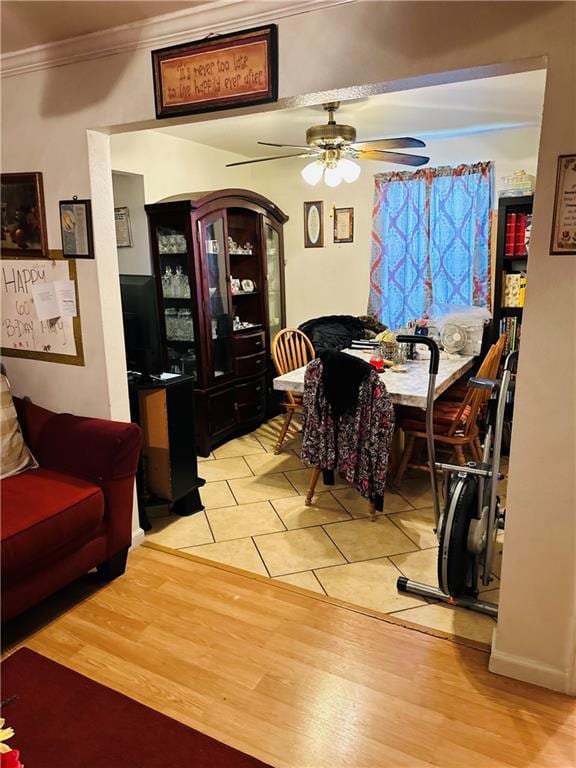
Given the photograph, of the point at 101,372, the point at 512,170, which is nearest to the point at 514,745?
the point at 101,372

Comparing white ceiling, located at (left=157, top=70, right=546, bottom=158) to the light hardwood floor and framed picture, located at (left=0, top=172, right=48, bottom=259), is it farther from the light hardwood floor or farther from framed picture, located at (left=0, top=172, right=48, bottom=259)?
the light hardwood floor

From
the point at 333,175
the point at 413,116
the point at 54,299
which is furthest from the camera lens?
the point at 413,116

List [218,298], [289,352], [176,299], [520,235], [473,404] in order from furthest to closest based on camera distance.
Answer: [289,352]
[218,298]
[176,299]
[520,235]
[473,404]

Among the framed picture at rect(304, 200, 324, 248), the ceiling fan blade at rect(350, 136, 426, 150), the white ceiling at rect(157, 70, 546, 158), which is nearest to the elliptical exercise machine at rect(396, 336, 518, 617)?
the ceiling fan blade at rect(350, 136, 426, 150)

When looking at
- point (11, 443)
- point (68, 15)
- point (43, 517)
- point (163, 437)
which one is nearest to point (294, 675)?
point (43, 517)

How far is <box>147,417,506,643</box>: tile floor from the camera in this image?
7.72 feet

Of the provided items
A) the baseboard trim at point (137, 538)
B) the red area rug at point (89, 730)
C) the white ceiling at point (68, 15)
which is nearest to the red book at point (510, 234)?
the white ceiling at point (68, 15)

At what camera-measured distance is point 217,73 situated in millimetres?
1990

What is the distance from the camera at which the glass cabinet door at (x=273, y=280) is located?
188 inches

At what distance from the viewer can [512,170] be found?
4195mm

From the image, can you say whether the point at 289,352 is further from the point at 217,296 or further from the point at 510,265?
the point at 510,265

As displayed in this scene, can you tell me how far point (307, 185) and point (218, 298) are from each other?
158cm

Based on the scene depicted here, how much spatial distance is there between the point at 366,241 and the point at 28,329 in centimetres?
307

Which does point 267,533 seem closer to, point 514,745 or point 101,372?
point 101,372
